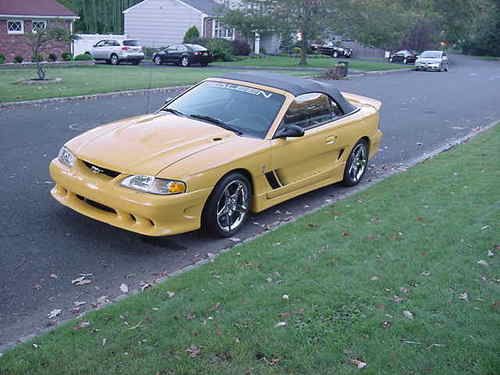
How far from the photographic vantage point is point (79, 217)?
21.5 feet

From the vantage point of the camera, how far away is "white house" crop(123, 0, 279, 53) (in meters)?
48.7

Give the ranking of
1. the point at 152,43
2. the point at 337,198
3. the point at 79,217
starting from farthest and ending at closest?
1. the point at 152,43
2. the point at 337,198
3. the point at 79,217

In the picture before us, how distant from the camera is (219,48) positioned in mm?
41906

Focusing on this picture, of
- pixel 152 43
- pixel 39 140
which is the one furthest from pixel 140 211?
pixel 152 43

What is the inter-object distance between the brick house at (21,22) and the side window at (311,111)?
28.6m

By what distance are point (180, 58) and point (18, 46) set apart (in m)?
9.19

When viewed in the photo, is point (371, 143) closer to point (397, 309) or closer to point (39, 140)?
point (397, 309)

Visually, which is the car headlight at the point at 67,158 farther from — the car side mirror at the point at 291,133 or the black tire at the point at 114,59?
the black tire at the point at 114,59

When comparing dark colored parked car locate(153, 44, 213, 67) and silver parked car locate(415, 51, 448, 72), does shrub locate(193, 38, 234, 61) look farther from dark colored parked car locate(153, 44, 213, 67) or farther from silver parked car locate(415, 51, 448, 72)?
silver parked car locate(415, 51, 448, 72)

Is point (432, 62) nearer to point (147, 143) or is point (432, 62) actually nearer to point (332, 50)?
point (332, 50)

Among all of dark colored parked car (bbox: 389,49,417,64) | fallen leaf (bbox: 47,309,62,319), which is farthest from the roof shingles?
fallen leaf (bbox: 47,309,62,319)

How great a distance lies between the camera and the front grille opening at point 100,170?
5828 millimetres

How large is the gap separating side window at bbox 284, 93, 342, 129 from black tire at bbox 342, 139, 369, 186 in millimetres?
652

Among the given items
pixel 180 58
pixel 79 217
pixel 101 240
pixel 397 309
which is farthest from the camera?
pixel 180 58
